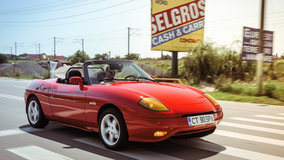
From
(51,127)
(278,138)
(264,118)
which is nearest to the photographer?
(278,138)

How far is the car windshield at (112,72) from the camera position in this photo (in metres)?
5.38

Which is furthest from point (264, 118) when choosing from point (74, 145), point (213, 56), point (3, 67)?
point (3, 67)

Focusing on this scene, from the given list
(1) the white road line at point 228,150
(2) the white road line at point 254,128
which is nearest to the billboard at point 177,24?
(2) the white road line at point 254,128

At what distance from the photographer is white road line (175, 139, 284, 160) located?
14.0 ft

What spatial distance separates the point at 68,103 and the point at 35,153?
1.15 m

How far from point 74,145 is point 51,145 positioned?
14.8 inches

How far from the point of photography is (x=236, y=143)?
5.09 metres

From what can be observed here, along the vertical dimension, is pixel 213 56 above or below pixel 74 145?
above

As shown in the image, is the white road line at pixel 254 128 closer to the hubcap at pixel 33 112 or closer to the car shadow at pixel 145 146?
the car shadow at pixel 145 146

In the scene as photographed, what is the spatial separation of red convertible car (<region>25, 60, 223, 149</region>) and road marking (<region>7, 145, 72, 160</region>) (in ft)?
2.44

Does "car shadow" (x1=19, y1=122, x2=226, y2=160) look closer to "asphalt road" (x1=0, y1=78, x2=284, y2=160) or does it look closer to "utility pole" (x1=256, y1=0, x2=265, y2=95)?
"asphalt road" (x1=0, y1=78, x2=284, y2=160)

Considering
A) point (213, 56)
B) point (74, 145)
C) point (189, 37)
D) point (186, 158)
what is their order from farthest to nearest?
point (189, 37) < point (213, 56) < point (74, 145) < point (186, 158)

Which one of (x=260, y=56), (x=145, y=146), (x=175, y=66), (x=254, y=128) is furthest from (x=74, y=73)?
(x=175, y=66)

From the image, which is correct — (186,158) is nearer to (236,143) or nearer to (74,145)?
(236,143)
